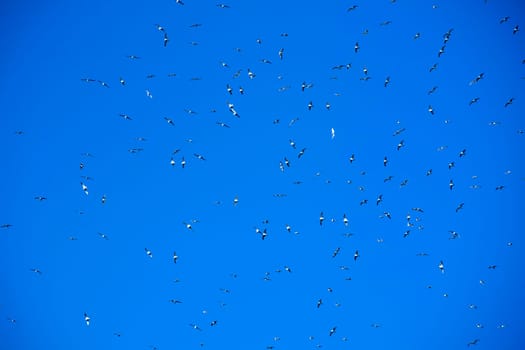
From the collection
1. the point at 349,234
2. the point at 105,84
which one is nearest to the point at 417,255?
the point at 349,234

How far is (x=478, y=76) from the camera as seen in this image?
1165 cm

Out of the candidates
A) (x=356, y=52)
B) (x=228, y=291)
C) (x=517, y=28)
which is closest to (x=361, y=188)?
(x=356, y=52)

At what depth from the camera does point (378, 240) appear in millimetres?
12250

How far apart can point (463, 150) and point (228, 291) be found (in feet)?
24.1

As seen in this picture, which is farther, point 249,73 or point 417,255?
point 417,255

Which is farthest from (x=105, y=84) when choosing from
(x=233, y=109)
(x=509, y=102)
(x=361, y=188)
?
(x=509, y=102)

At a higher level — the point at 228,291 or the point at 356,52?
the point at 356,52

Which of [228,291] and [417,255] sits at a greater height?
[417,255]

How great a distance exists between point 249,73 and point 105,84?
3.55 m

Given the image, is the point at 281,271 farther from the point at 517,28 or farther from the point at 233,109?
the point at 517,28

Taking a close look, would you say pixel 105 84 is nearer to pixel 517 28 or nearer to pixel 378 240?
pixel 378 240

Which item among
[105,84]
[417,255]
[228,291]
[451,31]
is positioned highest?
[451,31]

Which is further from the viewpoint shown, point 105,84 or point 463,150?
point 463,150

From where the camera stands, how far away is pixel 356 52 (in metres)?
11.2
